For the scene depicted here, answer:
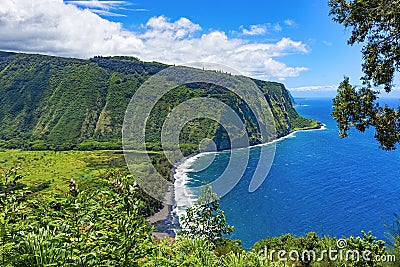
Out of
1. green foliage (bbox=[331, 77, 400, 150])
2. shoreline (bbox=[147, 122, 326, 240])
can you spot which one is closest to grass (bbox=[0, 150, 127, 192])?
shoreline (bbox=[147, 122, 326, 240])

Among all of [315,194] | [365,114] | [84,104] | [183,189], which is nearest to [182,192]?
[183,189]

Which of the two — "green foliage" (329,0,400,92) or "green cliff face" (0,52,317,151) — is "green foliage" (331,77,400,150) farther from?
"green cliff face" (0,52,317,151)

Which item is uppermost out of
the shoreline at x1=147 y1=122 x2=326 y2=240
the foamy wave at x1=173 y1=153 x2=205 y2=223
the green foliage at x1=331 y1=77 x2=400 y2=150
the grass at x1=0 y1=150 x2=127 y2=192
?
the green foliage at x1=331 y1=77 x2=400 y2=150

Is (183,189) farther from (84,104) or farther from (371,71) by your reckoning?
(84,104)

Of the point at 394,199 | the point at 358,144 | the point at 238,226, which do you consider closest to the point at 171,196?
the point at 238,226

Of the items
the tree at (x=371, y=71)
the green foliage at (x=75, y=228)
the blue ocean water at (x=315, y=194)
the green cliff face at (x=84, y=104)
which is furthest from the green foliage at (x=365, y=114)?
the green cliff face at (x=84, y=104)

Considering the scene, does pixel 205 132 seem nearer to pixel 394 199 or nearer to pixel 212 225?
pixel 394 199
